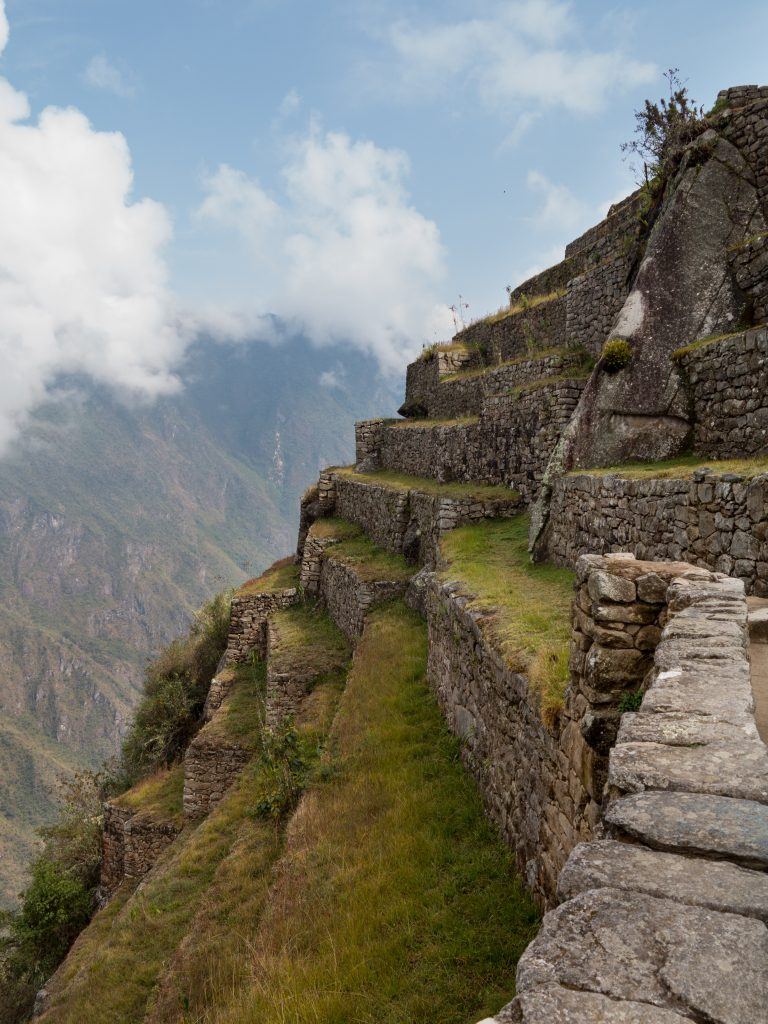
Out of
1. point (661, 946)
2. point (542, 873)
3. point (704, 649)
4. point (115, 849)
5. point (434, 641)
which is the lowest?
point (115, 849)

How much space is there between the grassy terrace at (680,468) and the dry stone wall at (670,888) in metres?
4.66

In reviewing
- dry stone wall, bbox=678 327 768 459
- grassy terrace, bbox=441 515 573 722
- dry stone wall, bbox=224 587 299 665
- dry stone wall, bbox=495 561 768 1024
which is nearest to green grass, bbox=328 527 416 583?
grassy terrace, bbox=441 515 573 722

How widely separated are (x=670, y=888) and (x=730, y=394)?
9.03m

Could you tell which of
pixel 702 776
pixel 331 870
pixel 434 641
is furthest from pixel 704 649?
pixel 434 641

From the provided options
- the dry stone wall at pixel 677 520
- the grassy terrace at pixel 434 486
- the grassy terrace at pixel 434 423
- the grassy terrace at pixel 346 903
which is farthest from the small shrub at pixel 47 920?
the dry stone wall at pixel 677 520

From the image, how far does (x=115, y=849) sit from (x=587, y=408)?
16.8m

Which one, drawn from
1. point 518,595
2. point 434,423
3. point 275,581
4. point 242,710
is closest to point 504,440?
point 434,423

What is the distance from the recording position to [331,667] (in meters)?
16.8

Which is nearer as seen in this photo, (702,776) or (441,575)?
(702,776)

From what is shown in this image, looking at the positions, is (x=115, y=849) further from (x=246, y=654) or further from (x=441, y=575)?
(x=441, y=575)

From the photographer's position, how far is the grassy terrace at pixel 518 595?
6031mm

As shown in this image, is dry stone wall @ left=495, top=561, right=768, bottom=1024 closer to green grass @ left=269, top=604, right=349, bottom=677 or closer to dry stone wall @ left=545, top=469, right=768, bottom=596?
dry stone wall @ left=545, top=469, right=768, bottom=596

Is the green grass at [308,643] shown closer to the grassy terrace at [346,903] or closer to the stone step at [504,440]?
the grassy terrace at [346,903]

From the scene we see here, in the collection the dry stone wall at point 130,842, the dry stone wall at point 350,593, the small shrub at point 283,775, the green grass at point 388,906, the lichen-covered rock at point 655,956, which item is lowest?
the dry stone wall at point 130,842
